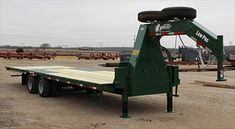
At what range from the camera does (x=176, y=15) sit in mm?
7859

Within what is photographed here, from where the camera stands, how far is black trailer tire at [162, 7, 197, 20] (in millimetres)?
7742

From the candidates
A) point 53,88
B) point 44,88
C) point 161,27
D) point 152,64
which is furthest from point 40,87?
point 161,27

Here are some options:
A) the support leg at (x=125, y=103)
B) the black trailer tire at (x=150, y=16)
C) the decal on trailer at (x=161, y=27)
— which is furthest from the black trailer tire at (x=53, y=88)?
the decal on trailer at (x=161, y=27)

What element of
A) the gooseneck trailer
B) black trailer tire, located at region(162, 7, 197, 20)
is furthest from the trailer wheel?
black trailer tire, located at region(162, 7, 197, 20)

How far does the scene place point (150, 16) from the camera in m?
8.46

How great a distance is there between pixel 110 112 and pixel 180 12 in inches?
117

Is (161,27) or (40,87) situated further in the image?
(40,87)

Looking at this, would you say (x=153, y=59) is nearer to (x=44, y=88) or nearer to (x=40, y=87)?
(x=44, y=88)

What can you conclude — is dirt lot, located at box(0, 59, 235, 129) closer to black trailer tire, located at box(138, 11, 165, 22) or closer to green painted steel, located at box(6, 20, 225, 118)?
green painted steel, located at box(6, 20, 225, 118)

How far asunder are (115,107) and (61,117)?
6.71ft

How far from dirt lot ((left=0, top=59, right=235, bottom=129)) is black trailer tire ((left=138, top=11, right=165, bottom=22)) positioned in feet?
7.36

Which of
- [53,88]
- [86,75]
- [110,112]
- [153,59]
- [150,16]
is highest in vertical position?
[150,16]

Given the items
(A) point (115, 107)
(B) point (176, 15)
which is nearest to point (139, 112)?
(A) point (115, 107)

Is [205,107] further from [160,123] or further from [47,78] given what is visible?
[47,78]
